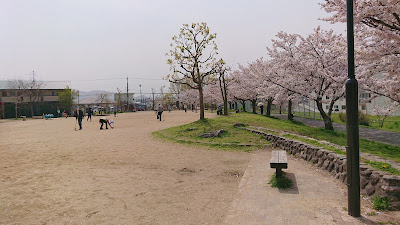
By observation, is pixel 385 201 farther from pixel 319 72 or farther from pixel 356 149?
pixel 319 72

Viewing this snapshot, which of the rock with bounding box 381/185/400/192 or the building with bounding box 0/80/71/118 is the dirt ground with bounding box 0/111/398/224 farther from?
the building with bounding box 0/80/71/118

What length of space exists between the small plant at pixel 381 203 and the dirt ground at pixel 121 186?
0.69m

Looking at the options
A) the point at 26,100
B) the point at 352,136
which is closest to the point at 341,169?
the point at 352,136

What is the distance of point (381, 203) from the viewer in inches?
182

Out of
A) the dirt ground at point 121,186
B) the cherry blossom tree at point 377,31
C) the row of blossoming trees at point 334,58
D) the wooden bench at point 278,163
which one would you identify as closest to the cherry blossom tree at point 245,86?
the row of blossoming trees at point 334,58

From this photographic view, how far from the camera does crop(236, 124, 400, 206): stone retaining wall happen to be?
4650mm

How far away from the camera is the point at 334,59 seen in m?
16.7

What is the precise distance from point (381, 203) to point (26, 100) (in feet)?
205

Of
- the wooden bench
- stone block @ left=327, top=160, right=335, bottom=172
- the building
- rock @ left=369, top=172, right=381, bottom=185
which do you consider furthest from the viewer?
the building

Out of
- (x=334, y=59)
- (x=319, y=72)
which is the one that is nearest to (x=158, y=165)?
(x=319, y=72)

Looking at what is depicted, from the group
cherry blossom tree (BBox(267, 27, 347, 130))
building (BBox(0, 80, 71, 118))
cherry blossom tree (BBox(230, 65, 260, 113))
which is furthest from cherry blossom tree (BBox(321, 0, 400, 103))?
building (BBox(0, 80, 71, 118))

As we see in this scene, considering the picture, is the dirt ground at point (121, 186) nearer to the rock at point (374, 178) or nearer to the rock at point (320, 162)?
the rock at point (374, 178)

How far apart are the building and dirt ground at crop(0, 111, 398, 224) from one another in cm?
4900

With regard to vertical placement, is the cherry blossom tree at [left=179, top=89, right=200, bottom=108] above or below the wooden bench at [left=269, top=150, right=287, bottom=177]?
above
